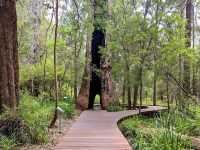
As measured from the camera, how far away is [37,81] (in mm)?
22125

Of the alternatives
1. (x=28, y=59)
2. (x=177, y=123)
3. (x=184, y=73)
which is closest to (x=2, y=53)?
(x=177, y=123)

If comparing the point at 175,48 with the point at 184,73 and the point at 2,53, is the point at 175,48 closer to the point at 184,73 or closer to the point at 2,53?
the point at 184,73

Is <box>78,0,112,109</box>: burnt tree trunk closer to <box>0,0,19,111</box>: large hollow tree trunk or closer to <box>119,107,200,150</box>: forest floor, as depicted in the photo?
<box>0,0,19,111</box>: large hollow tree trunk

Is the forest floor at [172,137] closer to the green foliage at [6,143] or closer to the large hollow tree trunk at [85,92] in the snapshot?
the green foliage at [6,143]

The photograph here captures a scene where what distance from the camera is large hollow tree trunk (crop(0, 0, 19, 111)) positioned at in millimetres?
8930

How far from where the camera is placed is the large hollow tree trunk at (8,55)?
29.3 ft

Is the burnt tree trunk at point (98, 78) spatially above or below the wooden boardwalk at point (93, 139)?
above

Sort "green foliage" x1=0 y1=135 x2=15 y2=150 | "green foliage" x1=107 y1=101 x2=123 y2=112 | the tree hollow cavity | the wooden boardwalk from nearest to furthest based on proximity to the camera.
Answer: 1. "green foliage" x1=0 y1=135 x2=15 y2=150
2. the wooden boardwalk
3. "green foliage" x1=107 y1=101 x2=123 y2=112
4. the tree hollow cavity

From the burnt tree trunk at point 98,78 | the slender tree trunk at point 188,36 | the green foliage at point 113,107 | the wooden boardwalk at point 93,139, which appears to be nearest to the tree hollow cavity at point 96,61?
the burnt tree trunk at point 98,78

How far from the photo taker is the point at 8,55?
357 inches

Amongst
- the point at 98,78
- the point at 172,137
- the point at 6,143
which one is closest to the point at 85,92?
the point at 98,78

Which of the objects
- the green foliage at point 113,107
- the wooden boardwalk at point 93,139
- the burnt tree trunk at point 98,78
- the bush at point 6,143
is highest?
the burnt tree trunk at point 98,78

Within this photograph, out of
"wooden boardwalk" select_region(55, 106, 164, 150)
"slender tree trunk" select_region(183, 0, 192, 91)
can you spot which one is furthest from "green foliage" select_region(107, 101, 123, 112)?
"wooden boardwalk" select_region(55, 106, 164, 150)

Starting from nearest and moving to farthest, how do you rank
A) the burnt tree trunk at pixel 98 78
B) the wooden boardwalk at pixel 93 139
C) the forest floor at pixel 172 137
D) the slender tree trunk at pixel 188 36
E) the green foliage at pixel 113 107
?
the forest floor at pixel 172 137 → the wooden boardwalk at pixel 93 139 → the green foliage at pixel 113 107 → the slender tree trunk at pixel 188 36 → the burnt tree trunk at pixel 98 78
